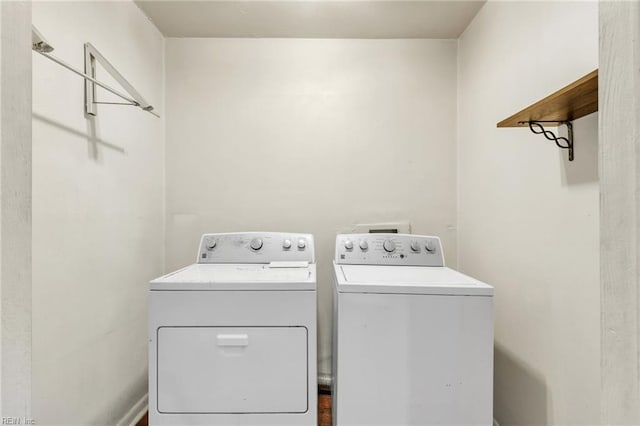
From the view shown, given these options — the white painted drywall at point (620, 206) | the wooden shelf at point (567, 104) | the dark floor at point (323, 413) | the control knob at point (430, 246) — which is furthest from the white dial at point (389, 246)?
the white painted drywall at point (620, 206)

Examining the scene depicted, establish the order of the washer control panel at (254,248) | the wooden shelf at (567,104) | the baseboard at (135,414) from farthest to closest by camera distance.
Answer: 1. the washer control panel at (254,248)
2. the baseboard at (135,414)
3. the wooden shelf at (567,104)

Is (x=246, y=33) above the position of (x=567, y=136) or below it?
above

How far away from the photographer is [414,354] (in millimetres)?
1053

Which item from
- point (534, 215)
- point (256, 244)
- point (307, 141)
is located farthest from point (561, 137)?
point (256, 244)

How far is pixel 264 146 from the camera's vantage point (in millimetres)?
1973

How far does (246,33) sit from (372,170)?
4.02 ft

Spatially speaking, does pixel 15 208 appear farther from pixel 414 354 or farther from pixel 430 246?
pixel 430 246

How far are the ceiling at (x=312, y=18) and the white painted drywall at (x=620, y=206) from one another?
4.81ft

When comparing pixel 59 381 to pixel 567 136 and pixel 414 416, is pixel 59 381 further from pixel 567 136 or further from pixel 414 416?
pixel 567 136

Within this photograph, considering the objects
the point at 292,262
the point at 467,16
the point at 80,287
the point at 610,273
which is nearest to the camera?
the point at 610,273

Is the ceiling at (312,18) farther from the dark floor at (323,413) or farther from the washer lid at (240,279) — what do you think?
the dark floor at (323,413)

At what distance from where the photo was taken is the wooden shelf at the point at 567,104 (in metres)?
0.82

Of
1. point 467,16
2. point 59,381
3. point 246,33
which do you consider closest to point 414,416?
point 59,381

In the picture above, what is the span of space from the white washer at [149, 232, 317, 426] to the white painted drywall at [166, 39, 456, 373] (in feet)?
2.84
